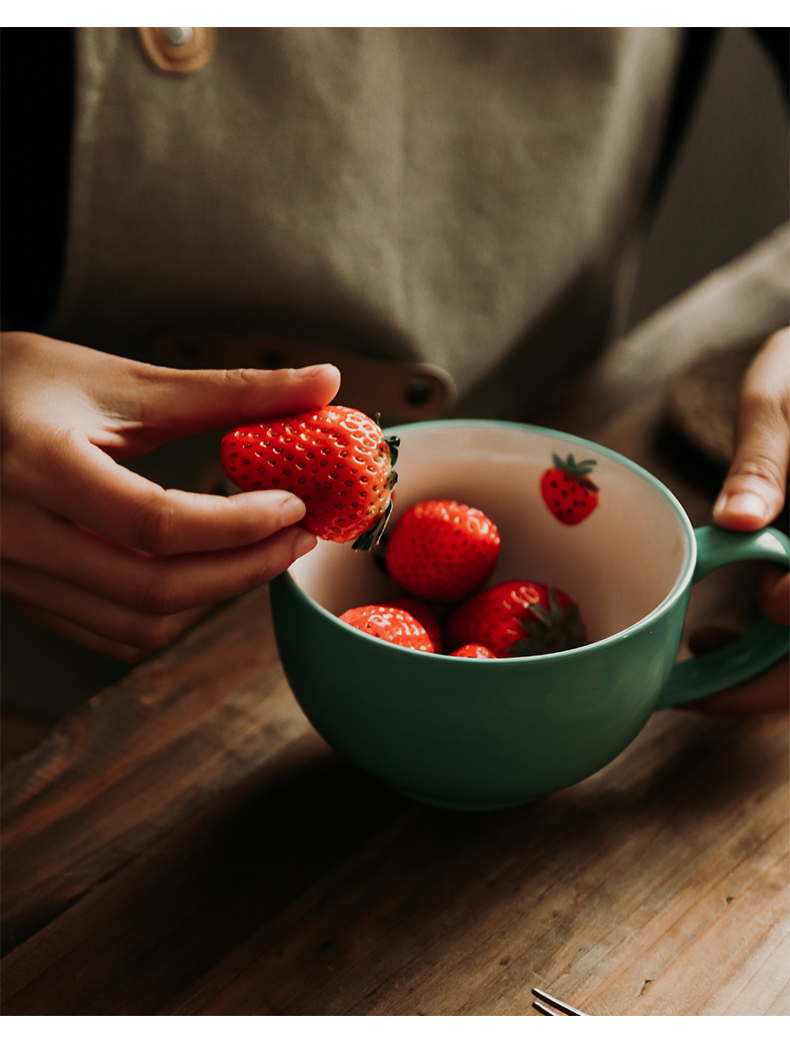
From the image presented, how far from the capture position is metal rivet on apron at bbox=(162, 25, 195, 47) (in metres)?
0.72

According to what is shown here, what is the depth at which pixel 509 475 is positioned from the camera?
60 cm

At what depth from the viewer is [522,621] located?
0.55 meters

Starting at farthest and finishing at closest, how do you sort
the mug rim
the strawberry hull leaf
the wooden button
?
the wooden button
the strawberry hull leaf
the mug rim

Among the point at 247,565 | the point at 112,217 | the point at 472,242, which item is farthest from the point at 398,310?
the point at 247,565

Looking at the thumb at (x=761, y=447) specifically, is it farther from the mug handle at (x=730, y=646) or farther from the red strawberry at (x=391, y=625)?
the red strawberry at (x=391, y=625)

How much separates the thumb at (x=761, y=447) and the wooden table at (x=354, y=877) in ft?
0.51

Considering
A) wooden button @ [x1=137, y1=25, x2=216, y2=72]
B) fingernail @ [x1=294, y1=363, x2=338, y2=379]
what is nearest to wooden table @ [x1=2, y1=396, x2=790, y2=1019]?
fingernail @ [x1=294, y1=363, x2=338, y2=379]

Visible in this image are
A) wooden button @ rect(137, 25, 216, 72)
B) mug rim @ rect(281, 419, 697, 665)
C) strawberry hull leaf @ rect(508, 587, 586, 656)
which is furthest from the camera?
wooden button @ rect(137, 25, 216, 72)

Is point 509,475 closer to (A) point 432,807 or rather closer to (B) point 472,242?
(A) point 432,807

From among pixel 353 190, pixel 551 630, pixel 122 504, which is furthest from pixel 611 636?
pixel 353 190

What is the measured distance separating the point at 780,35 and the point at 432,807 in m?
0.93

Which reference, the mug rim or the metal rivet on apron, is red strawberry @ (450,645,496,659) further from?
the metal rivet on apron

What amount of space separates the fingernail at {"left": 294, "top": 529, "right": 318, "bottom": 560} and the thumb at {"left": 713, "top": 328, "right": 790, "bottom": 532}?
0.24m

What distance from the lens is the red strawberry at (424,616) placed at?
1.85 ft
